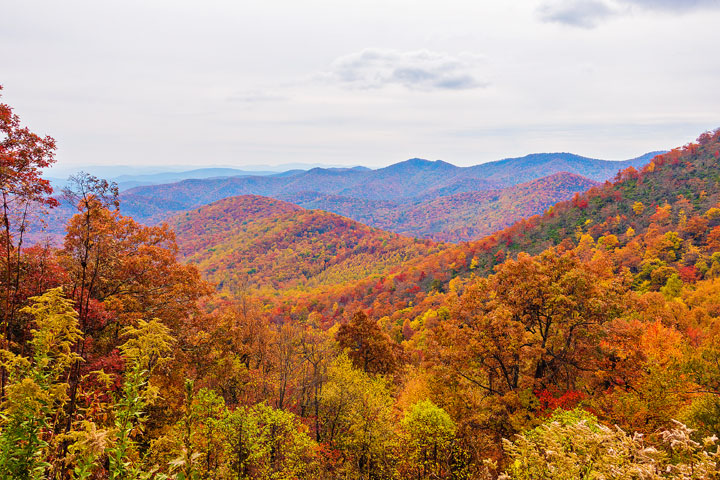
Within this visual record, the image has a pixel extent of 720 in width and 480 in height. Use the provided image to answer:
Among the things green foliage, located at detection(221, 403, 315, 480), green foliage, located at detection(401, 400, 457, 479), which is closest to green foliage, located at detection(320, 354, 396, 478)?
green foliage, located at detection(401, 400, 457, 479)

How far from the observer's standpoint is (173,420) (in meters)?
14.8

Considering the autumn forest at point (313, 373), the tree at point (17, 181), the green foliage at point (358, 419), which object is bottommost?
the green foliage at point (358, 419)

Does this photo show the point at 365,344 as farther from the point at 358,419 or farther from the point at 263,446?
the point at 263,446

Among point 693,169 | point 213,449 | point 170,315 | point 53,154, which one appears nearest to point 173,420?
point 213,449

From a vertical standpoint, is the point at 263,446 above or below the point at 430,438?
below

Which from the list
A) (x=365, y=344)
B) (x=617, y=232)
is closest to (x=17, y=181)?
(x=365, y=344)

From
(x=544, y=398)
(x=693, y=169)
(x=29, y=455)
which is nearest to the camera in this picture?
(x=29, y=455)

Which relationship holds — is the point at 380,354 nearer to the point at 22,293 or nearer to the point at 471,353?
the point at 471,353

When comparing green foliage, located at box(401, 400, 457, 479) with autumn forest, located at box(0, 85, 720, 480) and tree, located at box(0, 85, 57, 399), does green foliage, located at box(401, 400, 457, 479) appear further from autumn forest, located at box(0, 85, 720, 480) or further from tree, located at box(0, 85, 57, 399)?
tree, located at box(0, 85, 57, 399)

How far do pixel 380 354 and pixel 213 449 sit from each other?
17718mm

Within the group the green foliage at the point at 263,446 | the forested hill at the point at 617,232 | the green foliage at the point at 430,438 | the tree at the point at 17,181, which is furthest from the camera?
the forested hill at the point at 617,232

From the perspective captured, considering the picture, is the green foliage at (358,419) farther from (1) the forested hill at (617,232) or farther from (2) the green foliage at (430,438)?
(1) the forested hill at (617,232)

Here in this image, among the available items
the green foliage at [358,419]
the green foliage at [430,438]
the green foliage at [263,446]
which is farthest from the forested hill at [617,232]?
the green foliage at [263,446]

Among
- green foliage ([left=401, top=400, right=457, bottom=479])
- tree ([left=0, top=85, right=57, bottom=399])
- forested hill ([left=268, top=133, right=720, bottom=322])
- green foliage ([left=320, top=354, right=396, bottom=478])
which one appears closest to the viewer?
tree ([left=0, top=85, right=57, bottom=399])
